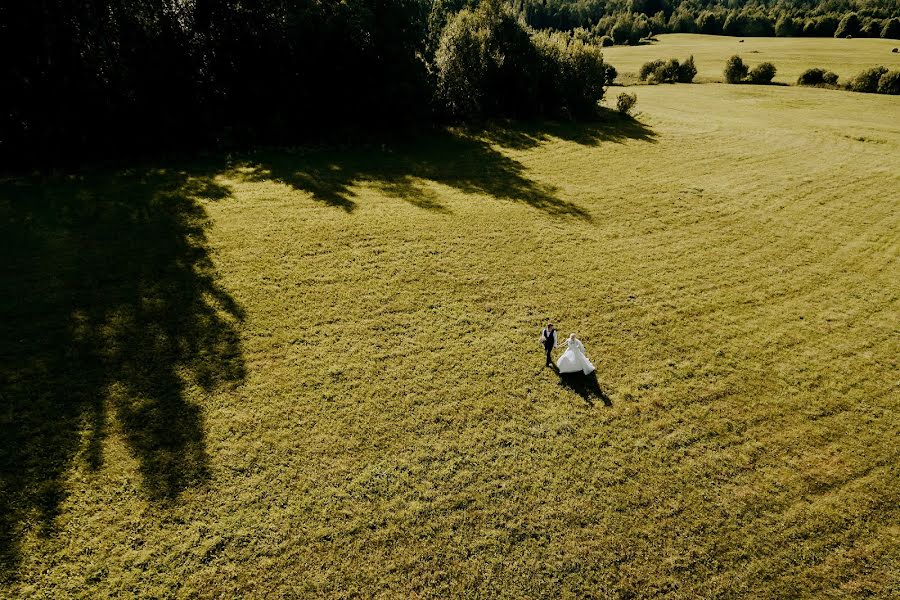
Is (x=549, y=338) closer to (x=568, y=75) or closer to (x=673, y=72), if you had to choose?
(x=568, y=75)

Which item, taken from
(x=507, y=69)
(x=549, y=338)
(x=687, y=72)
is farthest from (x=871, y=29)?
(x=549, y=338)

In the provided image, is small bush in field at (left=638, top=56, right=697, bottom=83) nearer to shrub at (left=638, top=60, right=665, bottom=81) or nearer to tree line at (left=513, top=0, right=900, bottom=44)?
shrub at (left=638, top=60, right=665, bottom=81)

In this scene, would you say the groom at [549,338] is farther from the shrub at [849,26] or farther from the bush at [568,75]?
the shrub at [849,26]

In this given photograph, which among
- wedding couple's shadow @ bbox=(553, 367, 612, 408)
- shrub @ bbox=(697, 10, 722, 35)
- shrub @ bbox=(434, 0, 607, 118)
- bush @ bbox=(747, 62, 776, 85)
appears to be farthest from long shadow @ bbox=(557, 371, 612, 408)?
shrub @ bbox=(697, 10, 722, 35)

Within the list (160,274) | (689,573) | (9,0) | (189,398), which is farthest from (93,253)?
(689,573)

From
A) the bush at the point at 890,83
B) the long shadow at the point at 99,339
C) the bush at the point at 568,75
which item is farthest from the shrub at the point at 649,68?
the long shadow at the point at 99,339

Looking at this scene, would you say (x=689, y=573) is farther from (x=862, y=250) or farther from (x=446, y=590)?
(x=862, y=250)
